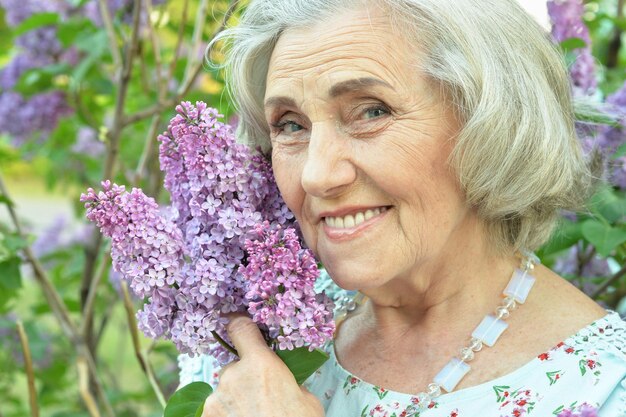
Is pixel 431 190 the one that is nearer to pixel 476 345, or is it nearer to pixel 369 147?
pixel 369 147

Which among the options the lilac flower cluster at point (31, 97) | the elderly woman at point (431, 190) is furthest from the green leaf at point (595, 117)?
the lilac flower cluster at point (31, 97)

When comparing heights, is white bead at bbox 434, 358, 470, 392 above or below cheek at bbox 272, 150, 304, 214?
below

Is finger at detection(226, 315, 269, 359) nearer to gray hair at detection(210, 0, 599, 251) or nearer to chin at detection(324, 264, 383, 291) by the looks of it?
chin at detection(324, 264, 383, 291)

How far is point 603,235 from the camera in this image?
2.20m

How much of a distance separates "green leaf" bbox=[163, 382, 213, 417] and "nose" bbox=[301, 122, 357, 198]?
46 centimetres

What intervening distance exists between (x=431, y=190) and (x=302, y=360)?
43cm

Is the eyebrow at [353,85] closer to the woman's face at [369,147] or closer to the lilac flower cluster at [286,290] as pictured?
the woman's face at [369,147]

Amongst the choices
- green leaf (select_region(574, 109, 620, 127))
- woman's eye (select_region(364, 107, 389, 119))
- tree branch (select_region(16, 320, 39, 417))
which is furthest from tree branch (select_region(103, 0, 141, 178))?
green leaf (select_region(574, 109, 620, 127))

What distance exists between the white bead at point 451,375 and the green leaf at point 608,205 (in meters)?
0.67

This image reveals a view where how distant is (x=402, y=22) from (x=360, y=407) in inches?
33.5

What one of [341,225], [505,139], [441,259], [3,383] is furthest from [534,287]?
[3,383]

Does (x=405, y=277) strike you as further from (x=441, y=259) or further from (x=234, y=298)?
(x=234, y=298)

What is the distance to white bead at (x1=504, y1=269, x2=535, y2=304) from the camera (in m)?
1.99

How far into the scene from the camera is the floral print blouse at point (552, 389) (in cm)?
175
